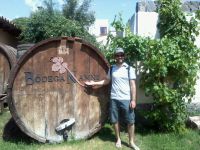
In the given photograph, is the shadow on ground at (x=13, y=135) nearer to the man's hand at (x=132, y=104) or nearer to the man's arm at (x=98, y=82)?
the man's arm at (x=98, y=82)

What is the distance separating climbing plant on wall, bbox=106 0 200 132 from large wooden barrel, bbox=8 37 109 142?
0.81m

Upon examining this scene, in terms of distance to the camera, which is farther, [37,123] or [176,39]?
[176,39]

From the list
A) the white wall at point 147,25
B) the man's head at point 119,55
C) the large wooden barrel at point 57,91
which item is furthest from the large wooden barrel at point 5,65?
the man's head at point 119,55

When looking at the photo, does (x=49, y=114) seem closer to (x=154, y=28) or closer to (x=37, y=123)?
(x=37, y=123)

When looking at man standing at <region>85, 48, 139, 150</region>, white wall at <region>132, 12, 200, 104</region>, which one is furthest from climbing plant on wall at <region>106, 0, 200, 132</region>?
man standing at <region>85, 48, 139, 150</region>

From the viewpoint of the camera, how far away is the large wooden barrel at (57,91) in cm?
634

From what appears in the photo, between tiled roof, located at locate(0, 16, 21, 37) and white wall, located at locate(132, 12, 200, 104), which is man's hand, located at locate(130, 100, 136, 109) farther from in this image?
tiled roof, located at locate(0, 16, 21, 37)

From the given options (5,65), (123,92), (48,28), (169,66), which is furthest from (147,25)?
(48,28)

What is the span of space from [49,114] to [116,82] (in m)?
1.33

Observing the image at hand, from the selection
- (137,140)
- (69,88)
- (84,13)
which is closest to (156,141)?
(137,140)

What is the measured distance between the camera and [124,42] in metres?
7.30

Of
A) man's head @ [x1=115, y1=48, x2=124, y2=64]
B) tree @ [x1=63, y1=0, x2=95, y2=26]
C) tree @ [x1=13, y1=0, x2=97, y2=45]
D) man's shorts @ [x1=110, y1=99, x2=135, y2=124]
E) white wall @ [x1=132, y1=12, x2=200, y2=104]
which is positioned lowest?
man's shorts @ [x1=110, y1=99, x2=135, y2=124]

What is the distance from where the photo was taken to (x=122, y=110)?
6555 mm

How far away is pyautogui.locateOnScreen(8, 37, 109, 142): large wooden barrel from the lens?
20.8 feet
